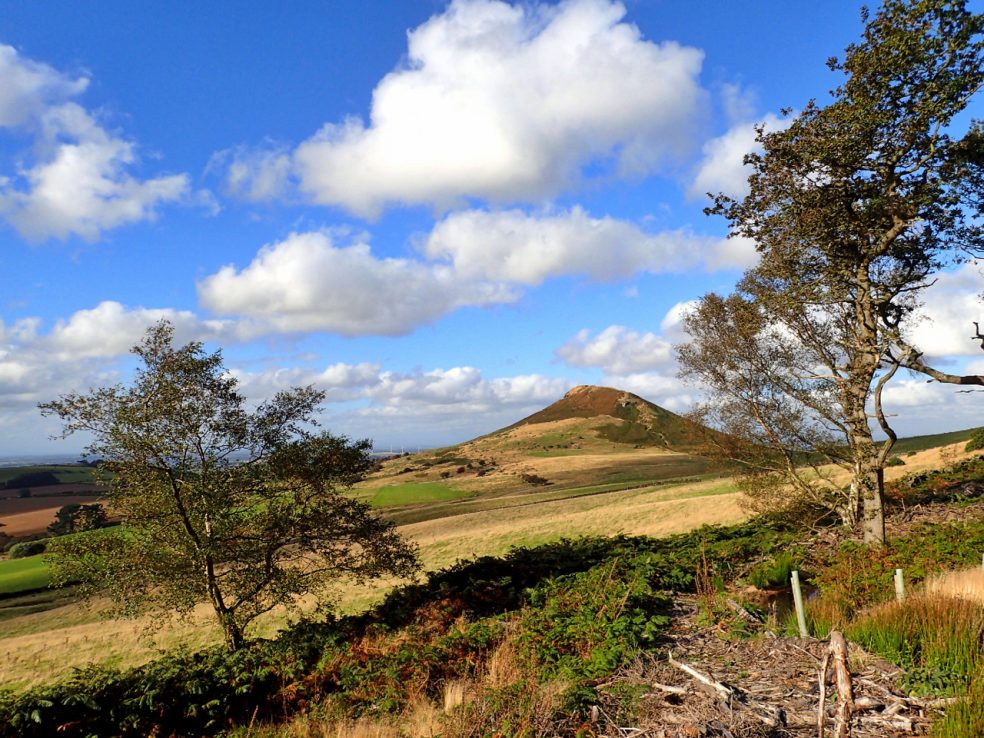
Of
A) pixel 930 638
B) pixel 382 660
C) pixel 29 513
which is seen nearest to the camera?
pixel 930 638

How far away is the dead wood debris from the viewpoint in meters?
6.63

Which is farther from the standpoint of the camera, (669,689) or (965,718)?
(669,689)

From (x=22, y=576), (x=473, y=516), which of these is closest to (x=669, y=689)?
(x=473, y=516)

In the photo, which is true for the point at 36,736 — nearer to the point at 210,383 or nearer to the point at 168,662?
the point at 168,662

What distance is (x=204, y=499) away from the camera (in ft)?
57.0

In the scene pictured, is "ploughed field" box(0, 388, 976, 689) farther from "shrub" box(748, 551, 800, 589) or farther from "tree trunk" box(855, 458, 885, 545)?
"shrub" box(748, 551, 800, 589)

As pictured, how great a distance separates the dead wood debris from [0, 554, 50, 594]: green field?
161 ft

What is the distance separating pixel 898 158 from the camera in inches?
628

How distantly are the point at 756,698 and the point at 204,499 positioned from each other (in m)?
15.4

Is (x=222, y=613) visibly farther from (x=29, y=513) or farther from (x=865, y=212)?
(x=29, y=513)

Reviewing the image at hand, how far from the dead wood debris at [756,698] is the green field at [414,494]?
240ft

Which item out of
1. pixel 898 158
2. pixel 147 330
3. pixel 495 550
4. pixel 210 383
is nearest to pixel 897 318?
pixel 898 158

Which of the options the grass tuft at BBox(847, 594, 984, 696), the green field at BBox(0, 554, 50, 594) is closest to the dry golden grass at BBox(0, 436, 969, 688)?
the green field at BBox(0, 554, 50, 594)

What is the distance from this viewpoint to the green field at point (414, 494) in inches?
3253
